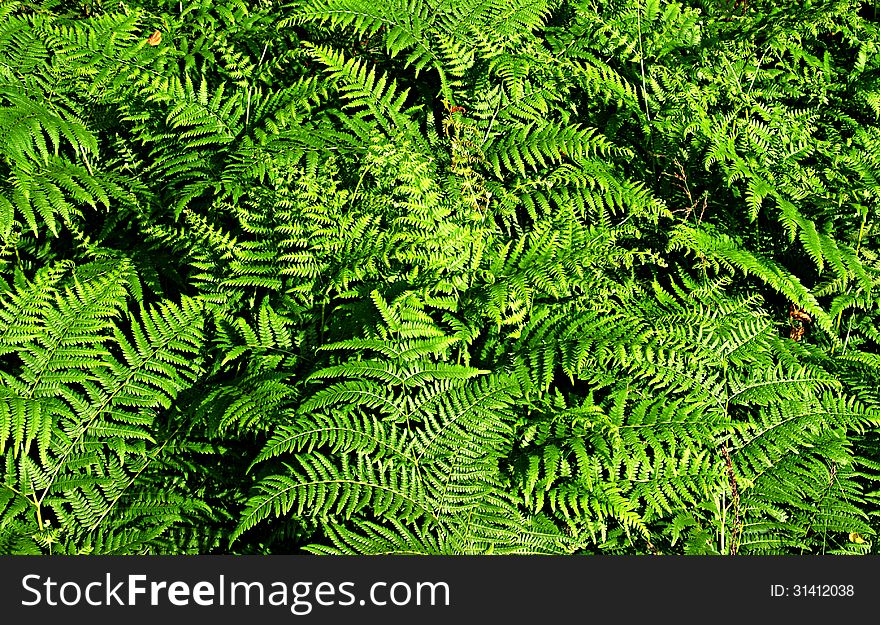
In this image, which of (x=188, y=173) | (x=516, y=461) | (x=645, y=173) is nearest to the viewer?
(x=516, y=461)

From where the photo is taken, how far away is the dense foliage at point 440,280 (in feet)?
9.66

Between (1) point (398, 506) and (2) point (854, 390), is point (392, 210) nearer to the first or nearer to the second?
(1) point (398, 506)

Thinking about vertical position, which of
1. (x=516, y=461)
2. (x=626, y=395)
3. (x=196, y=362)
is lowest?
(x=516, y=461)

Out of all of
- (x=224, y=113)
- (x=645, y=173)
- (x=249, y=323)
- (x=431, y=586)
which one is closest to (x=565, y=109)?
(x=645, y=173)

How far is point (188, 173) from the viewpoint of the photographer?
12.5 ft

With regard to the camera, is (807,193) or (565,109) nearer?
(807,193)

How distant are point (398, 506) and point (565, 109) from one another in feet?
8.38

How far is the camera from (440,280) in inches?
131

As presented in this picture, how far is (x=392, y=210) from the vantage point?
138 inches

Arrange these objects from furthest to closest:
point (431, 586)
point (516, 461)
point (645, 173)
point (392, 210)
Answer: point (645, 173)
point (392, 210)
point (516, 461)
point (431, 586)

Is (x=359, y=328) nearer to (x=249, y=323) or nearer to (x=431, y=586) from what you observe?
(x=249, y=323)

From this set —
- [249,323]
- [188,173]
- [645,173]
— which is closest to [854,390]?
[645,173]

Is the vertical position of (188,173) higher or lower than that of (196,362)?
higher

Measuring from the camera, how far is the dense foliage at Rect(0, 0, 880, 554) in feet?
9.66
